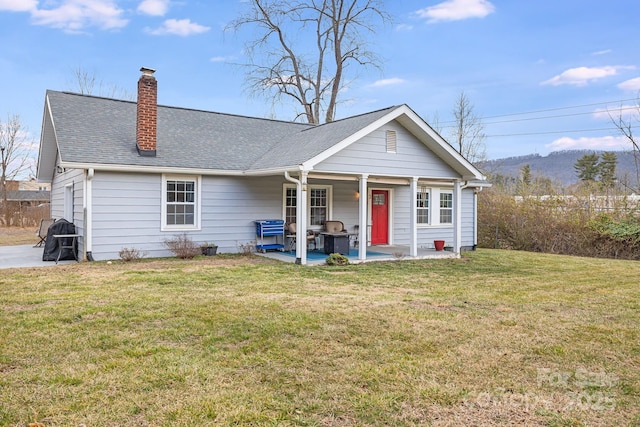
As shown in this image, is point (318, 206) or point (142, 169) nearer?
point (142, 169)

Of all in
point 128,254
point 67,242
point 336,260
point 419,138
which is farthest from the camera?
point 419,138

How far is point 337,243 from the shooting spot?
11.9 metres

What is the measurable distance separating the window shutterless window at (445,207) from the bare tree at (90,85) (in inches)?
816

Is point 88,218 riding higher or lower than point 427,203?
lower

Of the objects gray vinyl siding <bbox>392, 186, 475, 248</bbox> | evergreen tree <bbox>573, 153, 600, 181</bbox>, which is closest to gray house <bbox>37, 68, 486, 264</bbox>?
gray vinyl siding <bbox>392, 186, 475, 248</bbox>

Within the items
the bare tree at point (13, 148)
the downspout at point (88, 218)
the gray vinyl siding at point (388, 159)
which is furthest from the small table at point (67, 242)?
the bare tree at point (13, 148)

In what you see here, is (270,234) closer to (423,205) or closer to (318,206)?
(318,206)

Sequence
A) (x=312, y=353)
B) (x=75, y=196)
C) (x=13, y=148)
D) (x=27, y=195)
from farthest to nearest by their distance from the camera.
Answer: (x=27, y=195), (x=13, y=148), (x=75, y=196), (x=312, y=353)

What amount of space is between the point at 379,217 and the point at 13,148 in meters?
24.9

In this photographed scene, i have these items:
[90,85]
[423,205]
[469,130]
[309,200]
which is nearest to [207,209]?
[309,200]

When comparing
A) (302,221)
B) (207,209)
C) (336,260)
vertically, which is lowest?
(336,260)

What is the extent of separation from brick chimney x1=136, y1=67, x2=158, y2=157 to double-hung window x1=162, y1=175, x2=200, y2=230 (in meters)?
0.83

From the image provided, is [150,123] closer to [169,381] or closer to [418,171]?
[418,171]

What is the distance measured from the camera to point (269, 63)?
2539 centimetres
